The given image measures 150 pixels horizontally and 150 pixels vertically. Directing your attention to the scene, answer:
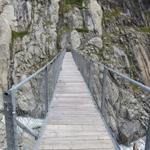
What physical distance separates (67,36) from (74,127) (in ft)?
112

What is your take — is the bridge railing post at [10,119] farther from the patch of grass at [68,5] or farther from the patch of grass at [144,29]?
the patch of grass at [144,29]

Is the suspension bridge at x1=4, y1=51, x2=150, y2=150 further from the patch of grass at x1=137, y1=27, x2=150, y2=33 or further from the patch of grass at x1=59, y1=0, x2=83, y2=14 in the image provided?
the patch of grass at x1=137, y1=27, x2=150, y2=33

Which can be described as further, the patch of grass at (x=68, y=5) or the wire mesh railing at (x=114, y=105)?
the patch of grass at (x=68, y=5)

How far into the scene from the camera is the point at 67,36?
131 feet

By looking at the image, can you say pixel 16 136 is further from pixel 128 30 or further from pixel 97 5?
pixel 97 5

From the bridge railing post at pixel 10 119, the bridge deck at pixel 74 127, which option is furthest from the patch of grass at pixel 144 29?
the bridge railing post at pixel 10 119

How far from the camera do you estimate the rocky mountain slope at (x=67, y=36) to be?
1410 inches

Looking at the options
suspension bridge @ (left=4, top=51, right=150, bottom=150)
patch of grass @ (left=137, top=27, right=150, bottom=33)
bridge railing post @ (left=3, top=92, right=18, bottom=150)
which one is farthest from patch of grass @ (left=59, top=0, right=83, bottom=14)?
bridge railing post @ (left=3, top=92, right=18, bottom=150)

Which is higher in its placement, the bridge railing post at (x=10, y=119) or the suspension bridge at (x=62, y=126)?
the bridge railing post at (x=10, y=119)

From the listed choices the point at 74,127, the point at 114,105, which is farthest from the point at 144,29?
the point at 74,127

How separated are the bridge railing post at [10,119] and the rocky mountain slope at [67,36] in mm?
29204

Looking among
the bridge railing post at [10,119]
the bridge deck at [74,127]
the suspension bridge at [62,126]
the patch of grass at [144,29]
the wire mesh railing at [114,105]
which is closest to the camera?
the bridge railing post at [10,119]

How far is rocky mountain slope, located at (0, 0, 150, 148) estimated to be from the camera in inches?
1410

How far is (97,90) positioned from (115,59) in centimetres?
2801
